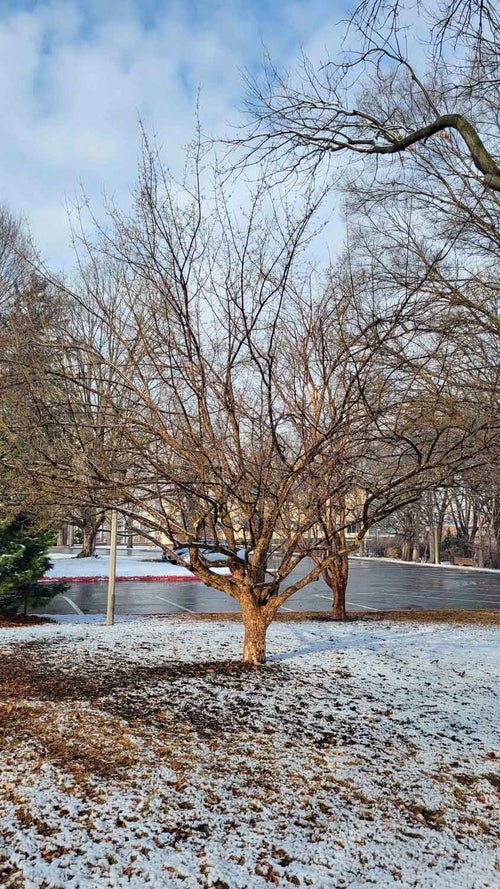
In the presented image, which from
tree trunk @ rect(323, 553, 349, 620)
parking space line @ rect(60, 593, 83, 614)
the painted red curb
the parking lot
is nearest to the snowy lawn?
tree trunk @ rect(323, 553, 349, 620)

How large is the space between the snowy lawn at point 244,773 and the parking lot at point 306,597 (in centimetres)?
747

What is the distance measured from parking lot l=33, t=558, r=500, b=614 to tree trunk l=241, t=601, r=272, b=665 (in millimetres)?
7286

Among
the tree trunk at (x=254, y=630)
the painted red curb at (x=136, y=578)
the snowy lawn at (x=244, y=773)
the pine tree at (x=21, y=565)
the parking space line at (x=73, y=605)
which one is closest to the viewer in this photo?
the snowy lawn at (x=244, y=773)

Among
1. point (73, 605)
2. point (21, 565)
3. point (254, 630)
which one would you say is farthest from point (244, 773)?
point (73, 605)

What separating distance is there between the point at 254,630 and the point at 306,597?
1119 cm

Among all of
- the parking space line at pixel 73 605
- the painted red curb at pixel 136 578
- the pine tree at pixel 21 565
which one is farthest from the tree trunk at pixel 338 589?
the painted red curb at pixel 136 578

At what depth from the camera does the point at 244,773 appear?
3.64m

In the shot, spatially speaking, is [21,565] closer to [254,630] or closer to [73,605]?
[73,605]

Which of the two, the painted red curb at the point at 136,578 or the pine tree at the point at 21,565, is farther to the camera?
the painted red curb at the point at 136,578

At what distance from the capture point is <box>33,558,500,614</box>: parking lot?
13953mm

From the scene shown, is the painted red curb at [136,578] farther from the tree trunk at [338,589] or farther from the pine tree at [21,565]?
the tree trunk at [338,589]

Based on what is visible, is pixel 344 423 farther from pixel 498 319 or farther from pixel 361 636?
pixel 361 636

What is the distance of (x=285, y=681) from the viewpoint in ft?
18.3

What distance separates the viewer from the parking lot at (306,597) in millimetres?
13953
